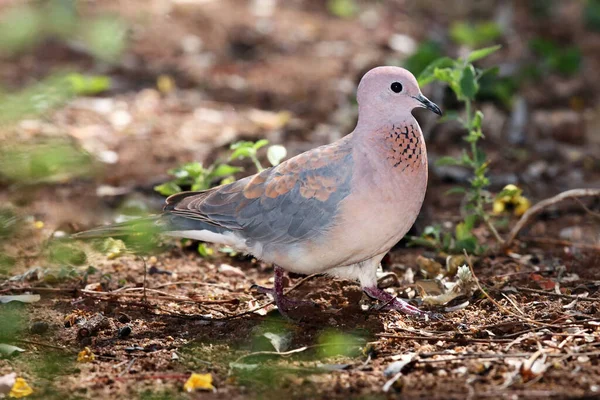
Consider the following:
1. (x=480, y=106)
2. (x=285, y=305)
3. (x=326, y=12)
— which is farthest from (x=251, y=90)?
(x=285, y=305)

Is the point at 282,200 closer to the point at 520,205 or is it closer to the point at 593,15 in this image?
the point at 520,205

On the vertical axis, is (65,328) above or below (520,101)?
below

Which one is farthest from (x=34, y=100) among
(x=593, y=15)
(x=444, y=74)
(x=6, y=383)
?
(x=593, y=15)

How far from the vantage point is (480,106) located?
7957 millimetres

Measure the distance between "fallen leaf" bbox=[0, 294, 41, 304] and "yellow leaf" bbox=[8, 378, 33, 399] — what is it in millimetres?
993

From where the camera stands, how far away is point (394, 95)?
13.6 ft

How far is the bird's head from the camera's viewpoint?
163 inches

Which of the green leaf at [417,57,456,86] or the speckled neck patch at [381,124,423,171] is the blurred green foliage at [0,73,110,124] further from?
the green leaf at [417,57,456,86]

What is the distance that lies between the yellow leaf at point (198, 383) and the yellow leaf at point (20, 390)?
601mm

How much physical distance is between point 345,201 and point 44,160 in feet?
5.42

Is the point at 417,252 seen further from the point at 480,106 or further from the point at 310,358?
the point at 480,106

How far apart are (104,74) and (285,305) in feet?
16.9

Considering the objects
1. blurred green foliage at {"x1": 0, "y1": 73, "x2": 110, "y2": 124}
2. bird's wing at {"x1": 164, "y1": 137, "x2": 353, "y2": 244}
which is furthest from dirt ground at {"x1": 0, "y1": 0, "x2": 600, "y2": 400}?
bird's wing at {"x1": 164, "y1": 137, "x2": 353, "y2": 244}

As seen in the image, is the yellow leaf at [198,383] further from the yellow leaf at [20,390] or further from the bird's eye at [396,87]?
the bird's eye at [396,87]
